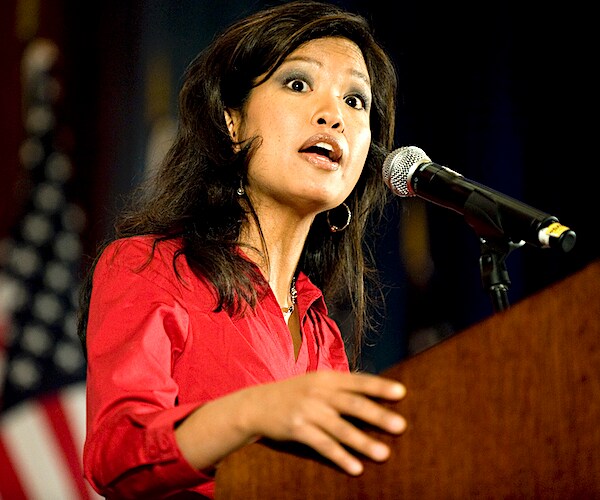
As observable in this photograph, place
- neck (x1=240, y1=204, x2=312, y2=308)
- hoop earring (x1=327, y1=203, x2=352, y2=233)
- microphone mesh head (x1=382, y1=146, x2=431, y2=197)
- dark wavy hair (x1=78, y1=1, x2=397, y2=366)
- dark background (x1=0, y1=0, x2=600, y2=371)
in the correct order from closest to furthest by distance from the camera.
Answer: microphone mesh head (x1=382, y1=146, x2=431, y2=197) < dark wavy hair (x1=78, y1=1, x2=397, y2=366) < neck (x1=240, y1=204, x2=312, y2=308) < hoop earring (x1=327, y1=203, x2=352, y2=233) < dark background (x1=0, y1=0, x2=600, y2=371)

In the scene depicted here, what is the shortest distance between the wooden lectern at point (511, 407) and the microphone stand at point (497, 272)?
1.67ft

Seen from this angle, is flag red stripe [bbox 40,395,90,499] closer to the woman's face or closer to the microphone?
the woman's face

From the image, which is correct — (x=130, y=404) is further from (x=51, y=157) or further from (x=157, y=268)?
(x=51, y=157)

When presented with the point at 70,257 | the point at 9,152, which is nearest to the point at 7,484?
the point at 70,257

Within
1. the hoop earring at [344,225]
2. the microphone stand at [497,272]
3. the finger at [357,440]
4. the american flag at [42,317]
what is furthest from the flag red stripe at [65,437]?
the finger at [357,440]

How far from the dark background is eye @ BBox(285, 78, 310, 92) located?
4.32ft

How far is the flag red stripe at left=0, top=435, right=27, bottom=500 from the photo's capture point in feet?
8.85

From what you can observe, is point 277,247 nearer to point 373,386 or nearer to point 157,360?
point 157,360

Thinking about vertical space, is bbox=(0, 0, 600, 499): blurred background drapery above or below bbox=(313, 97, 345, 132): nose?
above

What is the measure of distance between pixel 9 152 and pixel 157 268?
5.50ft

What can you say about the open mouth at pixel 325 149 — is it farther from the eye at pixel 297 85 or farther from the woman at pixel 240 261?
the eye at pixel 297 85

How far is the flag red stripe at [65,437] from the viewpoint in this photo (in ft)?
9.12

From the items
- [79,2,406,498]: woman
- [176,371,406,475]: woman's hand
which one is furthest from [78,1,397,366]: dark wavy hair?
[176,371,406,475]: woman's hand

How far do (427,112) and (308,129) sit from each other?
1.71 metres
